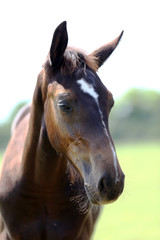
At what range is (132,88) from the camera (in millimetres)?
81062

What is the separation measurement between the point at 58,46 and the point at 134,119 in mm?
55059

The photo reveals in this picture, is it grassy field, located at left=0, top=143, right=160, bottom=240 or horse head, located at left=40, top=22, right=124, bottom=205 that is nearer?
horse head, located at left=40, top=22, right=124, bottom=205

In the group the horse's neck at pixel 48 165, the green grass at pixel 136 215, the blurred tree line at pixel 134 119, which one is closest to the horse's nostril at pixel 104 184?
the green grass at pixel 136 215

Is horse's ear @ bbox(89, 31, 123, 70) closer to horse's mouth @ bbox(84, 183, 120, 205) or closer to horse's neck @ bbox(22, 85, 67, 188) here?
horse's neck @ bbox(22, 85, 67, 188)

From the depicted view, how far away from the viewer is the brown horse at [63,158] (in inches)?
133

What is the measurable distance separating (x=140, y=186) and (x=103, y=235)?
973 centimetres

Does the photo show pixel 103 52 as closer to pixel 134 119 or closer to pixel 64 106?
pixel 64 106

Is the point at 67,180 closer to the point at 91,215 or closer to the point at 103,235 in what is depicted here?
the point at 91,215

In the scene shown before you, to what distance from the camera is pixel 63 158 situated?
4.16 meters

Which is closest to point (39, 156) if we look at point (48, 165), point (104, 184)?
point (48, 165)

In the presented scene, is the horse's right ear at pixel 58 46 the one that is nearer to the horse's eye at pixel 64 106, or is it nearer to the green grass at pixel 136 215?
the horse's eye at pixel 64 106

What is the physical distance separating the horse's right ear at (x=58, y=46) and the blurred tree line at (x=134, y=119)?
36.9 meters

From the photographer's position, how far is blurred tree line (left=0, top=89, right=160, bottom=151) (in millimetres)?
48906

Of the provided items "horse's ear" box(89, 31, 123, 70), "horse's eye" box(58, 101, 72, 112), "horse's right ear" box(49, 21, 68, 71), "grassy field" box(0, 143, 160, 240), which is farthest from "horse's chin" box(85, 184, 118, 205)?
"grassy field" box(0, 143, 160, 240)
